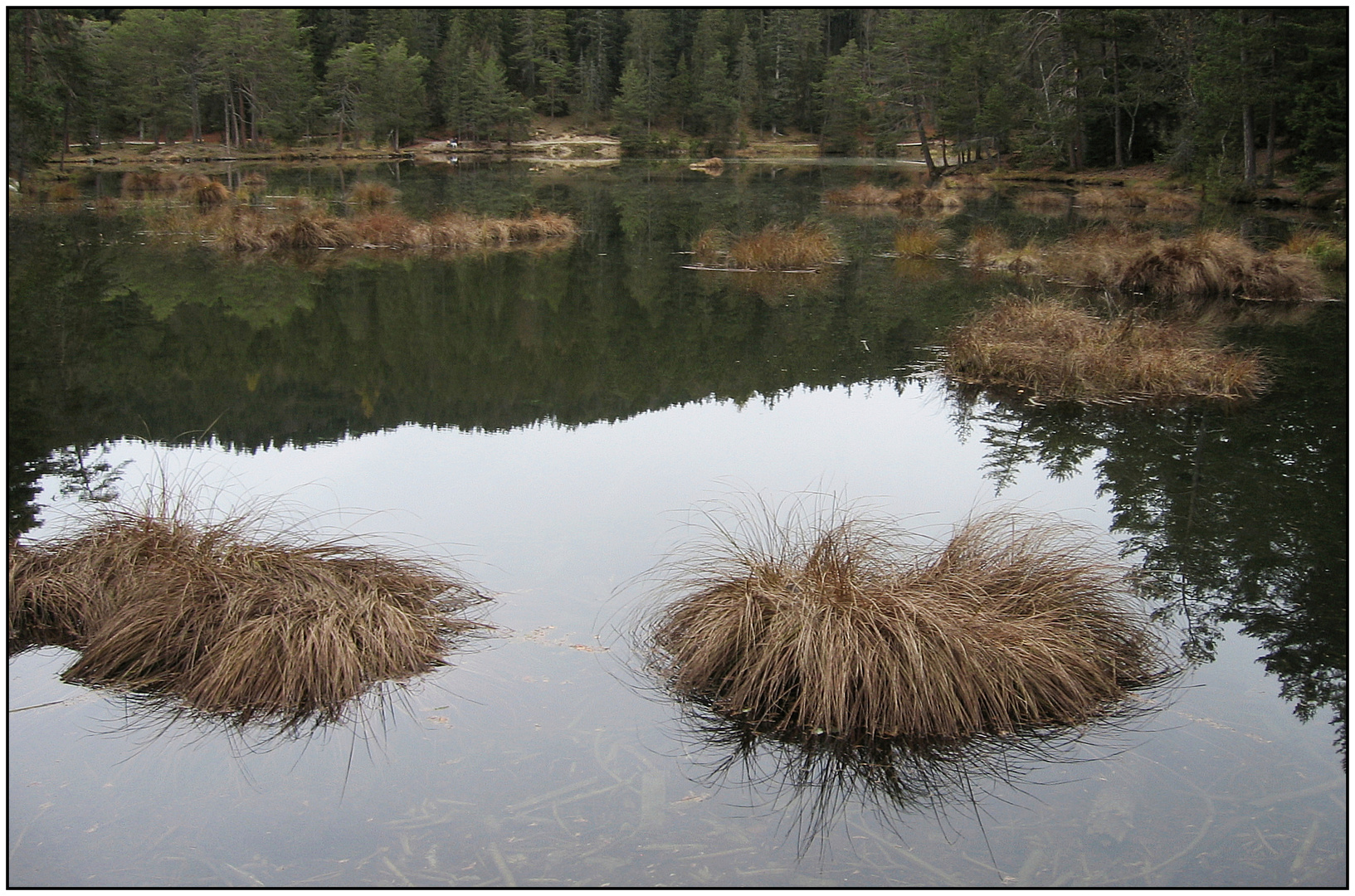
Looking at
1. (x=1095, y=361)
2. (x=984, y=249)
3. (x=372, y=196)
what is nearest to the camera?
(x=1095, y=361)

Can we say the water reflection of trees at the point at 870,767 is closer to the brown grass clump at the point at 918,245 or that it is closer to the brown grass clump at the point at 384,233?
the brown grass clump at the point at 918,245

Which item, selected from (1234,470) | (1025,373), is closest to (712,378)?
(1025,373)

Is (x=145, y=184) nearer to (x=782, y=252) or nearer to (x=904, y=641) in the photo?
(x=782, y=252)

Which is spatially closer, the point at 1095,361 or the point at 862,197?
the point at 1095,361

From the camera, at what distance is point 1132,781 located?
174 inches

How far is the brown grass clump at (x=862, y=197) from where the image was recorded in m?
33.9

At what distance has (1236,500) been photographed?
7863mm

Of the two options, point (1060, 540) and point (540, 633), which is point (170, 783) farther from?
point (1060, 540)

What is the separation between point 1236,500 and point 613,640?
4829 mm

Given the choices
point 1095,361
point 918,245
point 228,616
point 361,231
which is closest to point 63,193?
point 361,231

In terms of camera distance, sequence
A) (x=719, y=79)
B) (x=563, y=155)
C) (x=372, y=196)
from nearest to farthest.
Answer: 1. (x=372, y=196)
2. (x=563, y=155)
3. (x=719, y=79)

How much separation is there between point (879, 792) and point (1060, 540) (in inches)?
116

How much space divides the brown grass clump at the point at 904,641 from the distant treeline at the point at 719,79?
82.3ft

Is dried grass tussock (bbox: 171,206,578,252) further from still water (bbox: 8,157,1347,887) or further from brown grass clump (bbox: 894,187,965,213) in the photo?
brown grass clump (bbox: 894,187,965,213)
